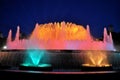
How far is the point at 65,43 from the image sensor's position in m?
20.2

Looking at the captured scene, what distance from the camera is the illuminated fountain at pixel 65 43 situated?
17750 mm

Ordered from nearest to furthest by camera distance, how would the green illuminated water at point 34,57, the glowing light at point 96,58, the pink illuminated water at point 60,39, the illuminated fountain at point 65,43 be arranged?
1. the green illuminated water at point 34,57
2. the glowing light at point 96,58
3. the illuminated fountain at point 65,43
4. the pink illuminated water at point 60,39

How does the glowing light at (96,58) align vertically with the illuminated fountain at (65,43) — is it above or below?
below

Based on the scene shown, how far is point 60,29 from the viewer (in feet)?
78.1

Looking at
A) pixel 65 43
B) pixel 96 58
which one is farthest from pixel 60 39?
pixel 96 58

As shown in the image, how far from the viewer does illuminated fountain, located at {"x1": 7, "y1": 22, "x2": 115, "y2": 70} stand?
1775 centimetres
